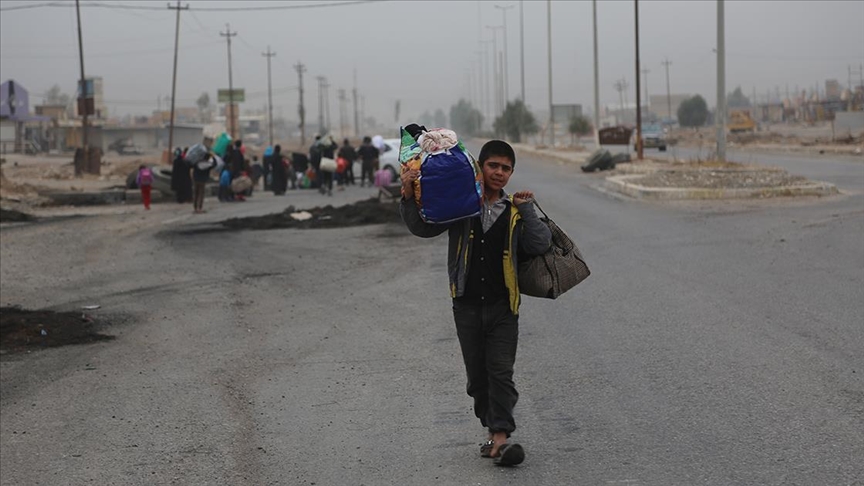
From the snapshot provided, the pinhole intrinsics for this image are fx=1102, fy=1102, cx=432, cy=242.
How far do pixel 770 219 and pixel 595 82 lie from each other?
36280 mm

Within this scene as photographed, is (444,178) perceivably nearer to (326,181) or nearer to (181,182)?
(181,182)

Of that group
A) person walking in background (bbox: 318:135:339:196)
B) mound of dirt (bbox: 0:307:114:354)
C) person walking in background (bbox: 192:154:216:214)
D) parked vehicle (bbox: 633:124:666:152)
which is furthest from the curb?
parked vehicle (bbox: 633:124:666:152)

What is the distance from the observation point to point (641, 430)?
6.10m

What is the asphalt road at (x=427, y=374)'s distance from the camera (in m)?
5.77

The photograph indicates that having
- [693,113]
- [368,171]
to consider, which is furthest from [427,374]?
[693,113]

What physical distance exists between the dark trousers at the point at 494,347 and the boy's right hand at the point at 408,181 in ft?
2.08

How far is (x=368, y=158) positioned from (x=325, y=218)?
49.6 feet

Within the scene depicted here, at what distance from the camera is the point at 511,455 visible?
5.49 metres

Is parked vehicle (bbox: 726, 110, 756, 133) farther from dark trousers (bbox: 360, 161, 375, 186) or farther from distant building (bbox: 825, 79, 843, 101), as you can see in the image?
dark trousers (bbox: 360, 161, 375, 186)

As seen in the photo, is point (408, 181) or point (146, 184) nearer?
point (408, 181)

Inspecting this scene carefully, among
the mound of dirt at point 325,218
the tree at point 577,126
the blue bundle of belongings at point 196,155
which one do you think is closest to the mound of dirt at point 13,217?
the blue bundle of belongings at point 196,155

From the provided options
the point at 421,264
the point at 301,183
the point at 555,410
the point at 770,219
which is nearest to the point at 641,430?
the point at 555,410

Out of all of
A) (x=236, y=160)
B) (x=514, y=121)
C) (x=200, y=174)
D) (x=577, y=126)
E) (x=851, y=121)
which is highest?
(x=514, y=121)

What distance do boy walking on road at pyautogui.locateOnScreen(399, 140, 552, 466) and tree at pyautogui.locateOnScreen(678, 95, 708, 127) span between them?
504 feet
